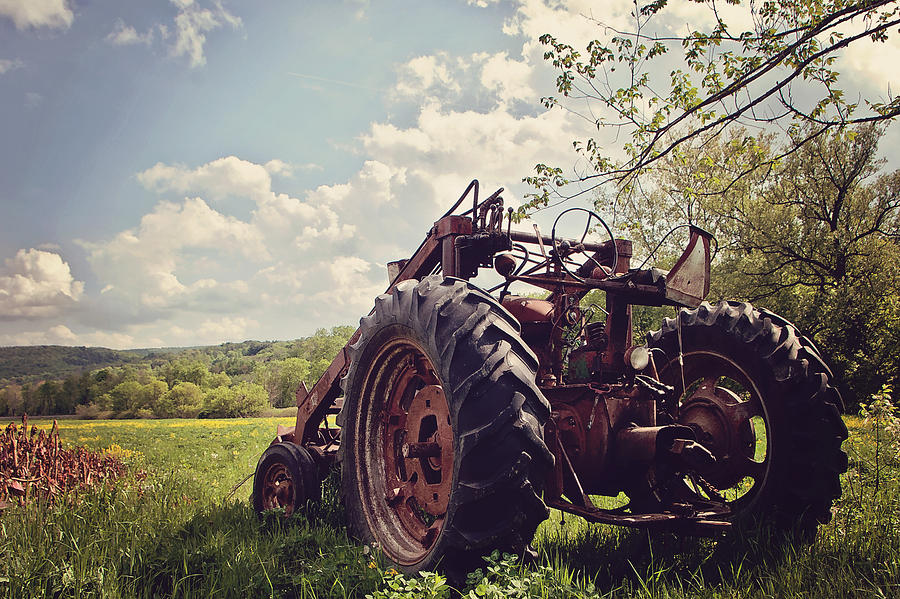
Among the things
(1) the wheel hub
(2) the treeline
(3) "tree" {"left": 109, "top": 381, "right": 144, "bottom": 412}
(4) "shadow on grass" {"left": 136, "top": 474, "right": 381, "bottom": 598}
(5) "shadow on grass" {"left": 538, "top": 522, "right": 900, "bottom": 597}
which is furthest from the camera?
(3) "tree" {"left": 109, "top": 381, "right": 144, "bottom": 412}

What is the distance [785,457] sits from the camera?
12.4ft

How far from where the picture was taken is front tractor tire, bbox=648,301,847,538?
3.74 metres

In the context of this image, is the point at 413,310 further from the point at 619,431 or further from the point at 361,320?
the point at 619,431

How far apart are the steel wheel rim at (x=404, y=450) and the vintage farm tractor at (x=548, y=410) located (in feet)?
0.04

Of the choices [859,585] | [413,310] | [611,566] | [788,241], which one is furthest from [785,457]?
[788,241]

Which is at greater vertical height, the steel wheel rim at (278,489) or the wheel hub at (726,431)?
the wheel hub at (726,431)

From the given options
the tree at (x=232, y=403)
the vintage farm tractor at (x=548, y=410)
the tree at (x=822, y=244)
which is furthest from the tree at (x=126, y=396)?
the vintage farm tractor at (x=548, y=410)

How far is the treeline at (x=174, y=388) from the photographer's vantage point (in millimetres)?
35156

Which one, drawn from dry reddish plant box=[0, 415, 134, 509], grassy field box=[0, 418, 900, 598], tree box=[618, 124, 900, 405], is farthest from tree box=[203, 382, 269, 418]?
grassy field box=[0, 418, 900, 598]

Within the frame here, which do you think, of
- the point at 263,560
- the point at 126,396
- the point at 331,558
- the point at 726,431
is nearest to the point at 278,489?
the point at 263,560

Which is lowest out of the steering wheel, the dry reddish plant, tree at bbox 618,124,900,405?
the dry reddish plant

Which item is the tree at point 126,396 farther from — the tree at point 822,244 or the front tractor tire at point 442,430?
the front tractor tire at point 442,430

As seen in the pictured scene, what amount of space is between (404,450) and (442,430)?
0.28m

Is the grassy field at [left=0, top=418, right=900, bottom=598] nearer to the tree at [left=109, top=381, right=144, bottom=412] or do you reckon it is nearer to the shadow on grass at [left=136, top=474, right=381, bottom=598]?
the shadow on grass at [left=136, top=474, right=381, bottom=598]
